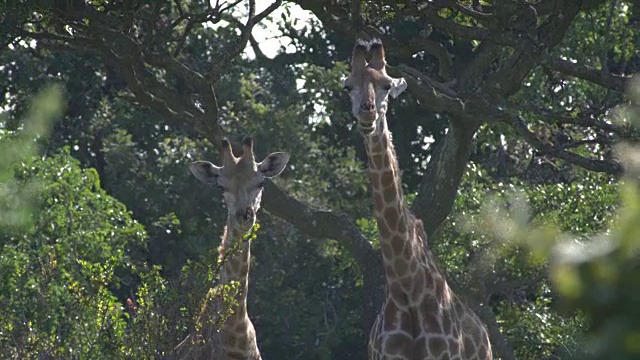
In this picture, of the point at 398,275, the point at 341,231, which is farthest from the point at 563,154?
the point at 398,275

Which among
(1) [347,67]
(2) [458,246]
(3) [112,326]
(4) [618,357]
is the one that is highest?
(1) [347,67]

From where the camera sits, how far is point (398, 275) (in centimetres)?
891

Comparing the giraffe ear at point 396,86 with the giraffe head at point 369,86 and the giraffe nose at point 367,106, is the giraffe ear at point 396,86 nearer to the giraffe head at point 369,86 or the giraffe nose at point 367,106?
the giraffe head at point 369,86

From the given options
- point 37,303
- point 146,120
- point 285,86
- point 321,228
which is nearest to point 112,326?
point 37,303

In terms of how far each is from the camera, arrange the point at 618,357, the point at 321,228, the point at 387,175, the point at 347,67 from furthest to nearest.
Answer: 1. the point at 347,67
2. the point at 321,228
3. the point at 387,175
4. the point at 618,357

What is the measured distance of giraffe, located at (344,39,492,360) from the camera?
8.69 meters

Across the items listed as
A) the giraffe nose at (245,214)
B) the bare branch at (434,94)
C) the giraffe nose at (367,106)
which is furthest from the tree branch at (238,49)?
the giraffe nose at (367,106)

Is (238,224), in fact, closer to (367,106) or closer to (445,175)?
(367,106)

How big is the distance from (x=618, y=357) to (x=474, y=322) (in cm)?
798

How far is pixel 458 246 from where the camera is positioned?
1391cm

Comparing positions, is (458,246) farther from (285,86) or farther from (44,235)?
(285,86)

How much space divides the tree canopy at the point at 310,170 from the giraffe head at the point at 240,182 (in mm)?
724

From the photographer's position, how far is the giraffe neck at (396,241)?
8.84m

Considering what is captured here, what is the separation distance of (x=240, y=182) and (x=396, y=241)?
116 centimetres
